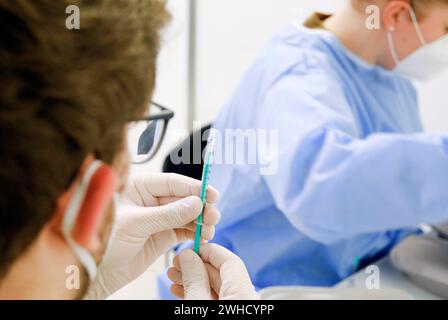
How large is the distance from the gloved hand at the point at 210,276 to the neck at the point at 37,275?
6.1 inches

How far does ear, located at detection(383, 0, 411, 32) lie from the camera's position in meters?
1.15

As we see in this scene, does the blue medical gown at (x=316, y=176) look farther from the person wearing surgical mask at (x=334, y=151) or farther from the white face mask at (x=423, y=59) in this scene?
the white face mask at (x=423, y=59)

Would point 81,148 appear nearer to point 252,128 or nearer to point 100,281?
point 100,281

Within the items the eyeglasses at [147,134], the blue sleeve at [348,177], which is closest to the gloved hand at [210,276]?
the eyeglasses at [147,134]

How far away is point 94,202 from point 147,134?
0.18 meters

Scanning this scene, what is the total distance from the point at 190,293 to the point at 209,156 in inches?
6.5

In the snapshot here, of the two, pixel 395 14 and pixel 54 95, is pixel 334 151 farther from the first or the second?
pixel 54 95

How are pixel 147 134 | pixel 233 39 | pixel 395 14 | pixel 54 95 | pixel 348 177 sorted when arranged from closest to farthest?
pixel 54 95 < pixel 147 134 < pixel 348 177 < pixel 395 14 < pixel 233 39

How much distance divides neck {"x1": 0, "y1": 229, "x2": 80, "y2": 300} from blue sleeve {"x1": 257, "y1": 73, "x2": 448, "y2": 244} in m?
0.58

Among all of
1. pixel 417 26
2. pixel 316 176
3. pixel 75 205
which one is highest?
pixel 417 26

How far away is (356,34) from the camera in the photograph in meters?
1.21

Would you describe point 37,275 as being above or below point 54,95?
below

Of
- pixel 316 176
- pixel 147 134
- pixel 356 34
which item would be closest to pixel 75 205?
pixel 147 134
